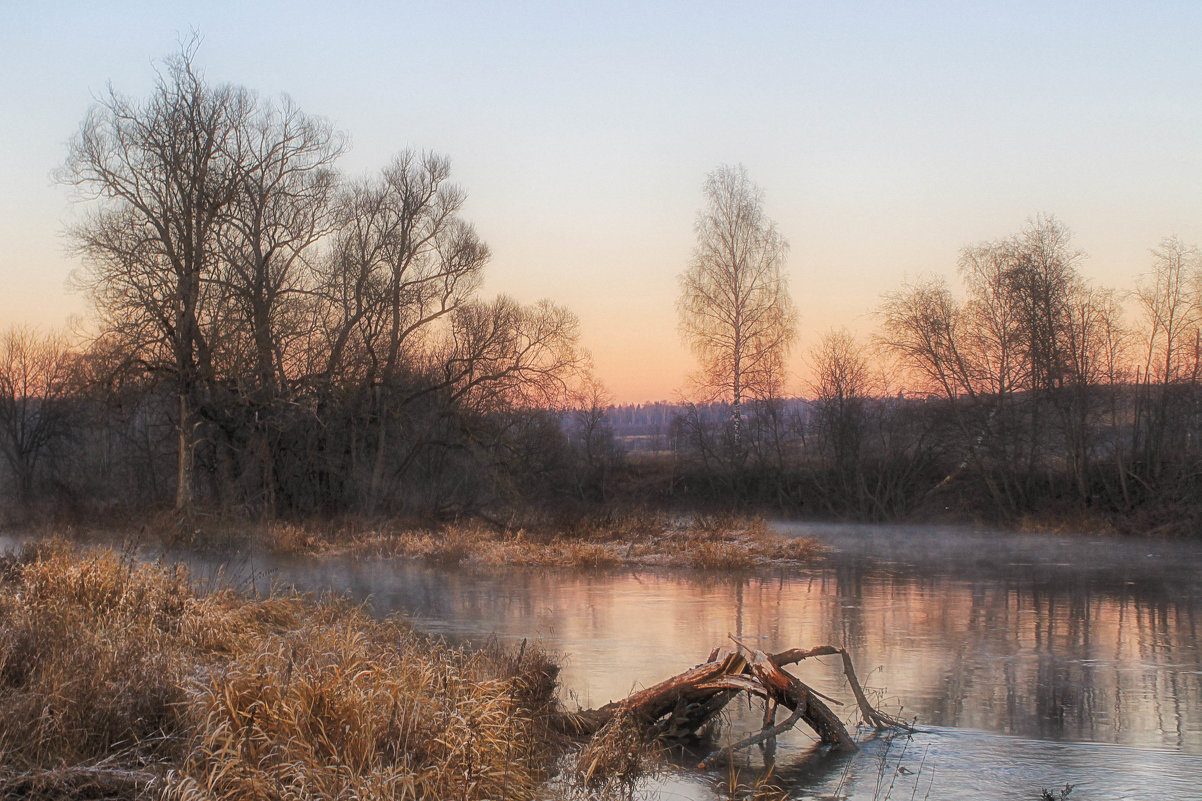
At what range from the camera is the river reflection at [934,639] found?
840 centimetres

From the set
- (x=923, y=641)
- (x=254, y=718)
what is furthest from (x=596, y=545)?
(x=254, y=718)

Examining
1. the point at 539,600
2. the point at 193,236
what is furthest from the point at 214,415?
the point at 539,600

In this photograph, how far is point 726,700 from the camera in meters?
9.18

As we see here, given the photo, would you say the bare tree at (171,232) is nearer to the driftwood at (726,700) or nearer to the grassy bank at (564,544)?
the grassy bank at (564,544)

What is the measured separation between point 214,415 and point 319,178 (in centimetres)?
722

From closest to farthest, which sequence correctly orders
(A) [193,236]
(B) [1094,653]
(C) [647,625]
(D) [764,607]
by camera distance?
(B) [1094,653] → (C) [647,625] → (D) [764,607] → (A) [193,236]

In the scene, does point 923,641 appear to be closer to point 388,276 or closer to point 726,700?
point 726,700

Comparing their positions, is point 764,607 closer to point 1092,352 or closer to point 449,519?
point 449,519

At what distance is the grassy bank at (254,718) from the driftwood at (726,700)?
0.71 metres

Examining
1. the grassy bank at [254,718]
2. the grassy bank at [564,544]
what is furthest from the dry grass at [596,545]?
the grassy bank at [254,718]

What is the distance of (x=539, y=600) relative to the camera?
17.9m

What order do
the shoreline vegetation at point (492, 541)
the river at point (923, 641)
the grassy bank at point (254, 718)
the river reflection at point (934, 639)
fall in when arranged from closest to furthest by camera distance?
the grassy bank at point (254, 718) < the river at point (923, 641) < the river reflection at point (934, 639) < the shoreline vegetation at point (492, 541)

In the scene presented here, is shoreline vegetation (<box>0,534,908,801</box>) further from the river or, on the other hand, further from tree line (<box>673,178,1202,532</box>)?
tree line (<box>673,178,1202,532</box>)

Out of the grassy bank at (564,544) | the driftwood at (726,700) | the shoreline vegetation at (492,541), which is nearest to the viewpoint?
the driftwood at (726,700)
